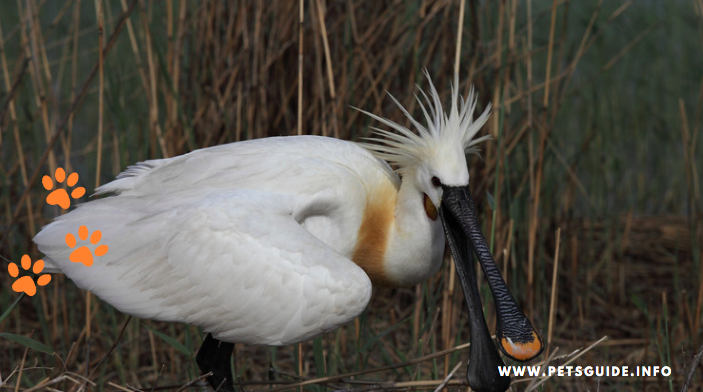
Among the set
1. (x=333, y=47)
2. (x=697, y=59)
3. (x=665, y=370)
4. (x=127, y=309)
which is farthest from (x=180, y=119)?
(x=697, y=59)

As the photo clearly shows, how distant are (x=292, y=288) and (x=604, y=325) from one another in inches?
89.1

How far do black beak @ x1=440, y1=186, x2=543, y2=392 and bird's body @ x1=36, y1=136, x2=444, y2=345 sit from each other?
0.11 metres

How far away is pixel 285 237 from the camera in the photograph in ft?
8.87

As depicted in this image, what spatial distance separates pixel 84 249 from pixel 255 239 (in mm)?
566

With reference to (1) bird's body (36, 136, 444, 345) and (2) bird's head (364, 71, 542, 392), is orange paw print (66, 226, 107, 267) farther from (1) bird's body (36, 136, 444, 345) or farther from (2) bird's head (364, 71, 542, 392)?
(2) bird's head (364, 71, 542, 392)

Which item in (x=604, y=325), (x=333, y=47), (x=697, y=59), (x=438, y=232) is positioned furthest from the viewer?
(x=697, y=59)

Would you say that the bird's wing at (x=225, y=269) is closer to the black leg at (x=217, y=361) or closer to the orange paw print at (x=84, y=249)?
the orange paw print at (x=84, y=249)

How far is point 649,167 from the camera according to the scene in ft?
19.7

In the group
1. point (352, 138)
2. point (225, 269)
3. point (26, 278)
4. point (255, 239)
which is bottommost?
point (26, 278)

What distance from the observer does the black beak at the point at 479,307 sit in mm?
2832

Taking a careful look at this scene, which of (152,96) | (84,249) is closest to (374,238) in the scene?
(84,249)

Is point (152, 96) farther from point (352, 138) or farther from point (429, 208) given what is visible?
point (429, 208)

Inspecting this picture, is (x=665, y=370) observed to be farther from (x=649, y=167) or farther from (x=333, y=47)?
(x=649, y=167)

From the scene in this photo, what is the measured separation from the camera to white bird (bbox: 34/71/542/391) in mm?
2719
